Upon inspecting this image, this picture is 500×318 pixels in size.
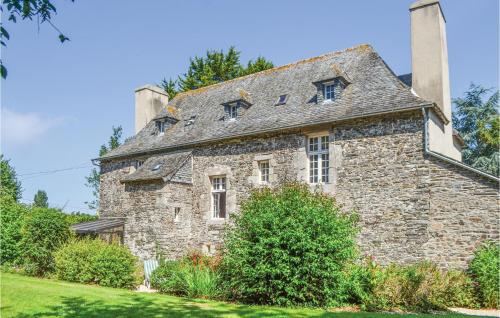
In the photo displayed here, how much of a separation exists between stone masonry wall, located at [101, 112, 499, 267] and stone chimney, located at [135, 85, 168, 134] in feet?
22.1

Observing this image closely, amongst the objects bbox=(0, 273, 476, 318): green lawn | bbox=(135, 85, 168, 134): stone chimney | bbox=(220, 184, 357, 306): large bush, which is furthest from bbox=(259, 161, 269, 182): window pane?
bbox=(135, 85, 168, 134): stone chimney

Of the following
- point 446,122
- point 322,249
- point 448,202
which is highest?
point 446,122

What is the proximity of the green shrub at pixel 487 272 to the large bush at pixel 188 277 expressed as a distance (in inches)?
266

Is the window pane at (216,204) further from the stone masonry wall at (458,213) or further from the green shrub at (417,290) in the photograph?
the stone masonry wall at (458,213)

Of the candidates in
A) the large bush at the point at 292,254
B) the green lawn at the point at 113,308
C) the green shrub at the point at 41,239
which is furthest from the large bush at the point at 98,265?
the large bush at the point at 292,254

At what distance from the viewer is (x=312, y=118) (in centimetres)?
1461

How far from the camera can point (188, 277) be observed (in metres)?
12.1

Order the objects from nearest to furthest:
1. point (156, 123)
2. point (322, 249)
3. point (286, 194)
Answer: point (322, 249), point (286, 194), point (156, 123)

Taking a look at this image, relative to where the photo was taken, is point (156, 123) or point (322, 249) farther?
point (156, 123)

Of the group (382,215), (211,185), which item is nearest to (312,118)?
(382,215)

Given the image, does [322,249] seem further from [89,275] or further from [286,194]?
[89,275]

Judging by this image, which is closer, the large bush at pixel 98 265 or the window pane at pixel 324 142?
the large bush at pixel 98 265

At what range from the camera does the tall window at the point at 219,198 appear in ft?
55.3

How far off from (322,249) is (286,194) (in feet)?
5.76
